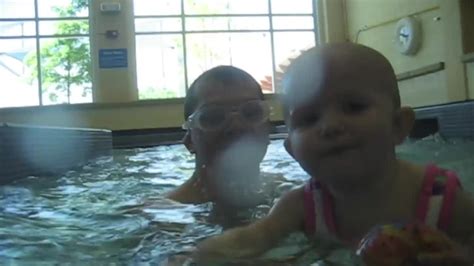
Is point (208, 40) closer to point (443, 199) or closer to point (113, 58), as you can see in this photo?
point (113, 58)

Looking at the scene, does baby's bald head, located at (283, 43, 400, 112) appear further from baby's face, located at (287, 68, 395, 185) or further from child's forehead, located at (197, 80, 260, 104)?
child's forehead, located at (197, 80, 260, 104)

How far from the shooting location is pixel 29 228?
Result: 2.47 meters

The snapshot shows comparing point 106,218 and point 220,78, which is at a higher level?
point 220,78

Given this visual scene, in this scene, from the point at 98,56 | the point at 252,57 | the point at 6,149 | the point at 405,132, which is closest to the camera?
the point at 405,132

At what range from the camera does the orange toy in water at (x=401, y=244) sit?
131 centimetres

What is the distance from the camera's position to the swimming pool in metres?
1.89

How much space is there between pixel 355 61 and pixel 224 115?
1.11 metres

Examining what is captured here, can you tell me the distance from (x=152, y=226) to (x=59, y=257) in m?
0.51

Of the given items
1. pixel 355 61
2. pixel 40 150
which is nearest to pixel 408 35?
pixel 40 150

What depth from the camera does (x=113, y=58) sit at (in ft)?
41.8

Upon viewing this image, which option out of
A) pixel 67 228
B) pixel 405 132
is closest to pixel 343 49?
pixel 405 132

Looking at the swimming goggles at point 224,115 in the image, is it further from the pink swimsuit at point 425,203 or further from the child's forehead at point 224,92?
the pink swimsuit at point 425,203

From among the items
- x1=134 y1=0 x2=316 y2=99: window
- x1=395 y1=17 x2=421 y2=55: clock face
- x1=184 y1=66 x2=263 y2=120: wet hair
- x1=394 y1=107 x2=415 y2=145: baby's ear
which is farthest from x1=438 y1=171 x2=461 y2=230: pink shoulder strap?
x1=134 y1=0 x2=316 y2=99: window

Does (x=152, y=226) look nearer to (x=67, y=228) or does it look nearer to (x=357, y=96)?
(x=67, y=228)
